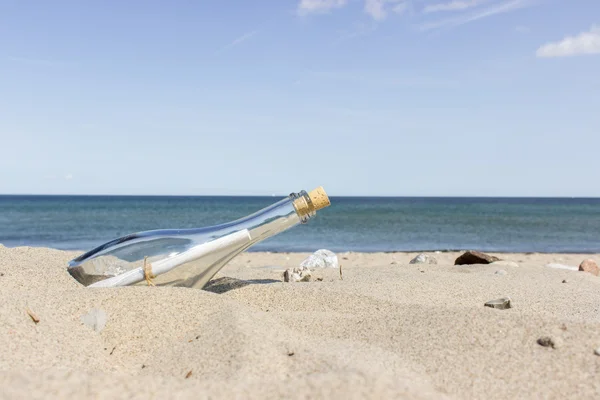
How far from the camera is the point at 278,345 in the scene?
1.87m

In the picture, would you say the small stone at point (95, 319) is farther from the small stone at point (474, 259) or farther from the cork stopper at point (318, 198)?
the small stone at point (474, 259)

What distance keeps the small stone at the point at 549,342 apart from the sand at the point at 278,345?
2 cm

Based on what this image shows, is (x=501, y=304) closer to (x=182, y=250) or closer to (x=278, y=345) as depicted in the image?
(x=278, y=345)

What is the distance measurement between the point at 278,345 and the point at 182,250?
3.51ft

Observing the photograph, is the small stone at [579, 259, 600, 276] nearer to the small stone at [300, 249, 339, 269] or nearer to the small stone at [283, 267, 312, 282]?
the small stone at [300, 249, 339, 269]

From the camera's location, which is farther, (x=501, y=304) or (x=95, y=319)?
(x=501, y=304)

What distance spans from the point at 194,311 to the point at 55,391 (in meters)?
0.93

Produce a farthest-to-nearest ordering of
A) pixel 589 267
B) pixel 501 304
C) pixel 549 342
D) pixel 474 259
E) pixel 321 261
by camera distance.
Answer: pixel 321 261 < pixel 589 267 < pixel 474 259 < pixel 501 304 < pixel 549 342

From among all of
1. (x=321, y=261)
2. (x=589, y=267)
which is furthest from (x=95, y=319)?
(x=589, y=267)

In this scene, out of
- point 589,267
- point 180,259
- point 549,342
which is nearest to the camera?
point 549,342

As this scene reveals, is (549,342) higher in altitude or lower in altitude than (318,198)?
lower

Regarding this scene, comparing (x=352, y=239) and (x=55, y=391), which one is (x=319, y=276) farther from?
(x=352, y=239)

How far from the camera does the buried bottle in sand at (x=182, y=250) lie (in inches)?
107

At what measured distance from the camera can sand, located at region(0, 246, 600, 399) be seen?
1472 mm
